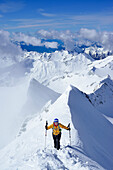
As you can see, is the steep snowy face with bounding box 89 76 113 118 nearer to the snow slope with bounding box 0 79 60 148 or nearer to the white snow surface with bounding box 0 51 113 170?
the white snow surface with bounding box 0 51 113 170

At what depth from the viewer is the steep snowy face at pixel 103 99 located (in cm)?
5809

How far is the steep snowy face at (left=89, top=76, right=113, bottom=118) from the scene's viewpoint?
58094 mm

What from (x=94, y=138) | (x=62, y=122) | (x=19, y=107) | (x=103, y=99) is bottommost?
(x=94, y=138)

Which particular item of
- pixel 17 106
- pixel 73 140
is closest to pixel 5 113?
pixel 17 106

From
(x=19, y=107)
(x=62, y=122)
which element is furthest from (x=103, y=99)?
(x=62, y=122)

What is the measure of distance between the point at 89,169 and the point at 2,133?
4504 cm

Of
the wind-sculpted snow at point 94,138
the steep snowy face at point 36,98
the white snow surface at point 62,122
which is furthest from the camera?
the steep snowy face at point 36,98

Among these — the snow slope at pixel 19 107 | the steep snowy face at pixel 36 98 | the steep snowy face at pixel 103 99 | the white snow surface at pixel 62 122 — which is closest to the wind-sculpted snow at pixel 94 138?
the white snow surface at pixel 62 122

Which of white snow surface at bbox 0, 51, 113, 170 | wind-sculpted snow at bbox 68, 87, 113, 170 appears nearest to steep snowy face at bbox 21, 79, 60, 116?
white snow surface at bbox 0, 51, 113, 170

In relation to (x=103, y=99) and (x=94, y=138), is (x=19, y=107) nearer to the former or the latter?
(x=103, y=99)

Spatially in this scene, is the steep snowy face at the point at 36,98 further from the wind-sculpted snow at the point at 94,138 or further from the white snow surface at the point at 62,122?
the wind-sculpted snow at the point at 94,138

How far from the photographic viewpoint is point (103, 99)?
64.9m

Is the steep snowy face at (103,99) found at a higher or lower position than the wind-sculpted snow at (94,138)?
higher

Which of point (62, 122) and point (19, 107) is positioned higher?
point (19, 107)
